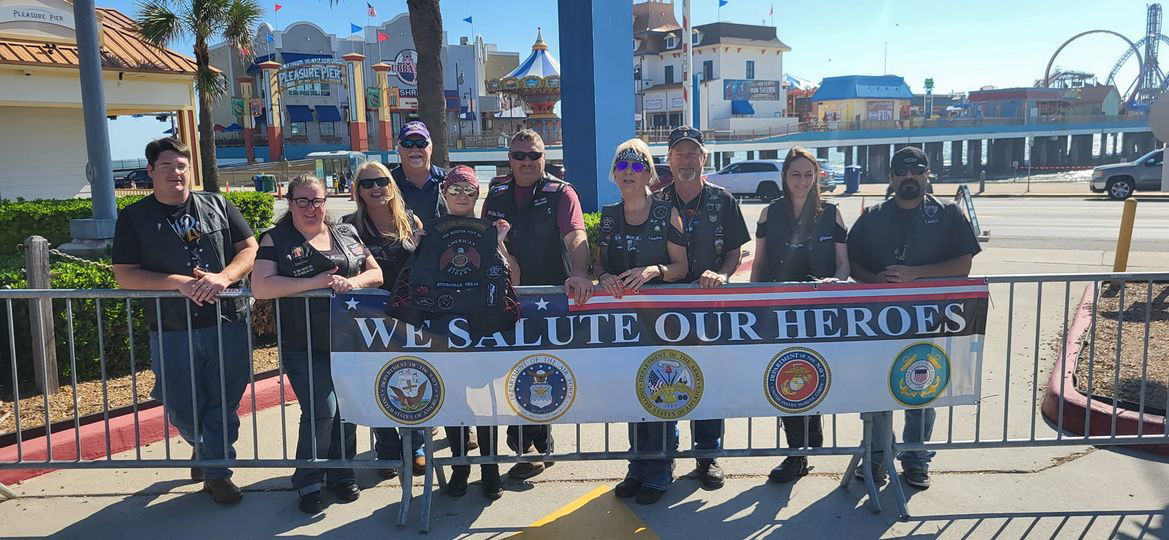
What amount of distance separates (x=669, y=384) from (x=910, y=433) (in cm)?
137

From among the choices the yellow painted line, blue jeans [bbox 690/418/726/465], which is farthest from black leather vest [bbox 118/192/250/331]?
blue jeans [bbox 690/418/726/465]

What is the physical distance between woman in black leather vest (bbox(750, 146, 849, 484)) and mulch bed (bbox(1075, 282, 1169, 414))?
55.8 inches

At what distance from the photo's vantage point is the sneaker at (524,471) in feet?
14.5

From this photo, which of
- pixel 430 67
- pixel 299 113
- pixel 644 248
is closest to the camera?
pixel 644 248

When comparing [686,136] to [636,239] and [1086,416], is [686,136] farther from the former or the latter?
[1086,416]

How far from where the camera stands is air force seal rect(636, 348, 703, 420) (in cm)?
395

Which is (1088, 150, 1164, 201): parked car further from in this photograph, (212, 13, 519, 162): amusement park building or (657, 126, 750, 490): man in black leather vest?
(212, 13, 519, 162): amusement park building

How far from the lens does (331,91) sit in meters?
60.3

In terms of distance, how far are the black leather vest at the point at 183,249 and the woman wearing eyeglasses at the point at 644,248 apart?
1.94m

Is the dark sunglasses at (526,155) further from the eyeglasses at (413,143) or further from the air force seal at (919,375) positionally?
the air force seal at (919,375)

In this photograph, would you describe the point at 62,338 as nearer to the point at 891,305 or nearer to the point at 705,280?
the point at 705,280

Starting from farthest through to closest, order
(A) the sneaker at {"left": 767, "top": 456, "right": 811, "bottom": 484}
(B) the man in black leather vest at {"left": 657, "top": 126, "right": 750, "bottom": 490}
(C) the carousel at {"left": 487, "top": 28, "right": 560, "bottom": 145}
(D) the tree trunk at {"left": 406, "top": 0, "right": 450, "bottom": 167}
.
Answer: (C) the carousel at {"left": 487, "top": 28, "right": 560, "bottom": 145} < (D) the tree trunk at {"left": 406, "top": 0, "right": 450, "bottom": 167} < (A) the sneaker at {"left": 767, "top": 456, "right": 811, "bottom": 484} < (B) the man in black leather vest at {"left": 657, "top": 126, "right": 750, "bottom": 490}

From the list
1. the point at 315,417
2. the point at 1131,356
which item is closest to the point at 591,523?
the point at 315,417

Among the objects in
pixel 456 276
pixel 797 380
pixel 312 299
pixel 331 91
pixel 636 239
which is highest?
pixel 331 91
